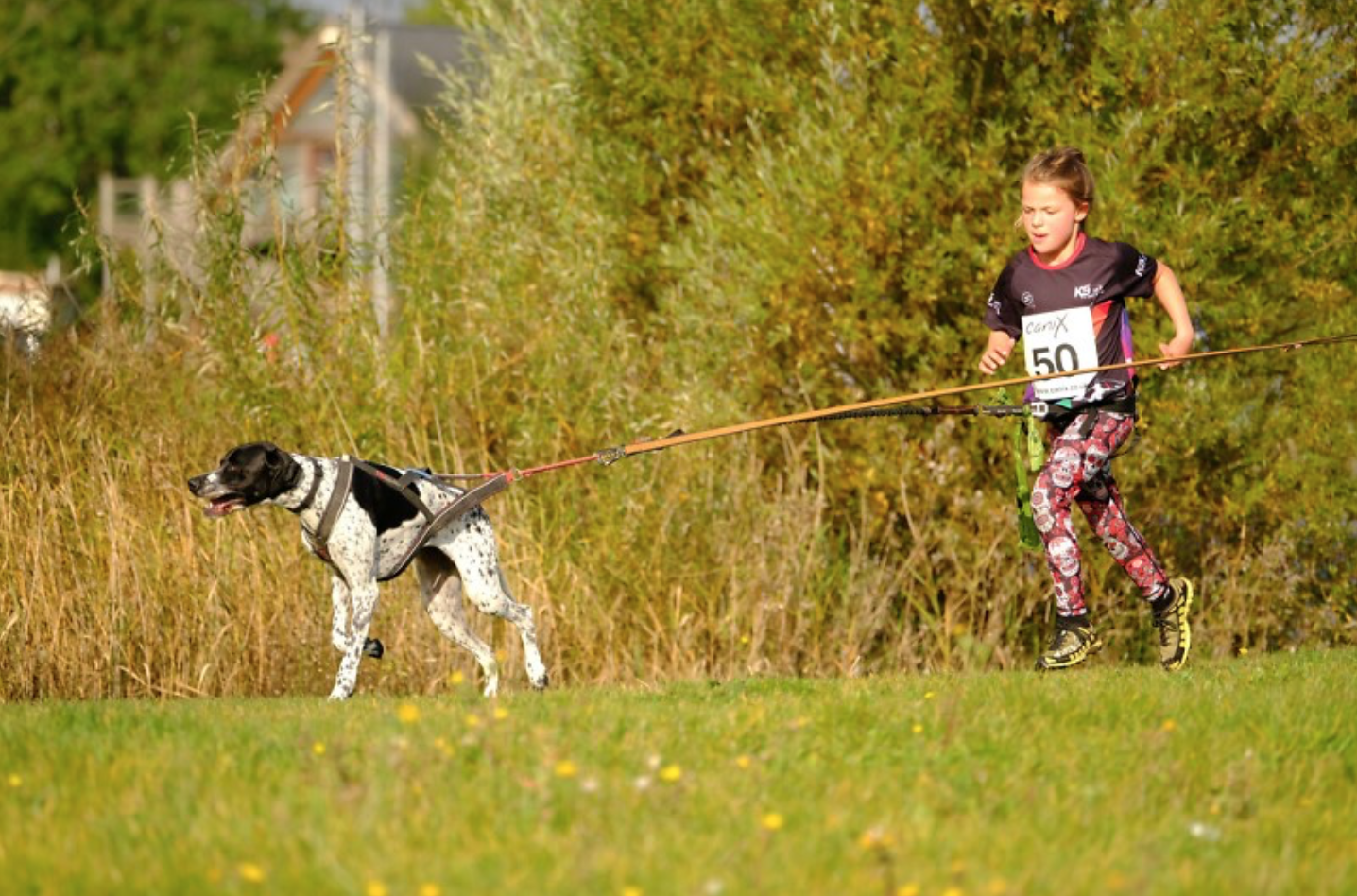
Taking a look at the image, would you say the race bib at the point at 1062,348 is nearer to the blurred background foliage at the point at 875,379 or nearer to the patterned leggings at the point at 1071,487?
the patterned leggings at the point at 1071,487

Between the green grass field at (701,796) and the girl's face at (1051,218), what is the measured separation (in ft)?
6.06

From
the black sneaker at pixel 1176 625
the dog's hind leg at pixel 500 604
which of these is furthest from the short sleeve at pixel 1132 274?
the dog's hind leg at pixel 500 604

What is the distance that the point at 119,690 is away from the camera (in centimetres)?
887

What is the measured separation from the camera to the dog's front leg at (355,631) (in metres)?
7.58

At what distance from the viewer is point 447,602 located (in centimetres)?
816

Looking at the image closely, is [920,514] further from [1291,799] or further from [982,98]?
[1291,799]

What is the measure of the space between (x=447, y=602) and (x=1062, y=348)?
2.61m

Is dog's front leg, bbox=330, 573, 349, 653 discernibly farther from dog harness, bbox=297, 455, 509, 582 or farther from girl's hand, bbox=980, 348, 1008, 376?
girl's hand, bbox=980, 348, 1008, 376

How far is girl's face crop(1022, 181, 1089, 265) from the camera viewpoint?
773cm

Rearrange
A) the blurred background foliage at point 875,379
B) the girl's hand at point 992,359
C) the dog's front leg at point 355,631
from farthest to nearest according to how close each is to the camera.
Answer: the blurred background foliage at point 875,379, the girl's hand at point 992,359, the dog's front leg at point 355,631

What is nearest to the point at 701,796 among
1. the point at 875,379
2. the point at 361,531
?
the point at 361,531

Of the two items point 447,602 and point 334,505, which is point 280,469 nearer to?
point 334,505

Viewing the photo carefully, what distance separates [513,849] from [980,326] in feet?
20.8

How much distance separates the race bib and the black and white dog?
221 centimetres
